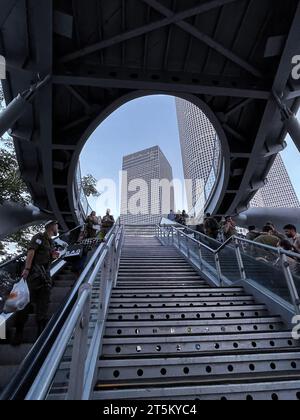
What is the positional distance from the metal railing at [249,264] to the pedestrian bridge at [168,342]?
2 centimetres

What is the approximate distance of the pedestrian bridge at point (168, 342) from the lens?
165 cm

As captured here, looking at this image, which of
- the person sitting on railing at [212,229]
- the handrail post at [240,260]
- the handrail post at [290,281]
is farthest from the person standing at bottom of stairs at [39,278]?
the person sitting on railing at [212,229]

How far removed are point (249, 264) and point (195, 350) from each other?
98.1 inches

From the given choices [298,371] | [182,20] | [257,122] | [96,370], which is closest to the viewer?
[96,370]

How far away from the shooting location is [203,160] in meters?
41.9

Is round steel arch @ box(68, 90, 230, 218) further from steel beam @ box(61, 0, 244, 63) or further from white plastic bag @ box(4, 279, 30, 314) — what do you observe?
white plastic bag @ box(4, 279, 30, 314)

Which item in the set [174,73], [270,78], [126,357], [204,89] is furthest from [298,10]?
[126,357]

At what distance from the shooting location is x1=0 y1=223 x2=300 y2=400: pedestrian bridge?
165cm

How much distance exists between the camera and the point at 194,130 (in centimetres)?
4897

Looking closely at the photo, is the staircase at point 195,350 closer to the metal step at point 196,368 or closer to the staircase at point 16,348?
the metal step at point 196,368

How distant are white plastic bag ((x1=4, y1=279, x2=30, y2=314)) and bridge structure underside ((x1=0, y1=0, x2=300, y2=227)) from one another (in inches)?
274

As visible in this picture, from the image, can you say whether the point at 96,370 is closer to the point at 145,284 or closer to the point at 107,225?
the point at 145,284

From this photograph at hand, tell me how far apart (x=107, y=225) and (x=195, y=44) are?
698cm

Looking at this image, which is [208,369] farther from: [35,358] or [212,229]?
[212,229]
